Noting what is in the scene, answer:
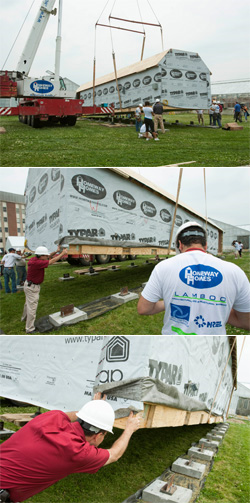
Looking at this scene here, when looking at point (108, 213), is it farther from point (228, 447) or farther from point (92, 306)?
point (228, 447)

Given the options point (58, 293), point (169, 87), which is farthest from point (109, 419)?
point (169, 87)

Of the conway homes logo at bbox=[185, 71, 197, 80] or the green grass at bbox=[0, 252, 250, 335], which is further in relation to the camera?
the conway homes logo at bbox=[185, 71, 197, 80]

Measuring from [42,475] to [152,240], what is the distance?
223 inches

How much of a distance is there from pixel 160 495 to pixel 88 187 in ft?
14.7

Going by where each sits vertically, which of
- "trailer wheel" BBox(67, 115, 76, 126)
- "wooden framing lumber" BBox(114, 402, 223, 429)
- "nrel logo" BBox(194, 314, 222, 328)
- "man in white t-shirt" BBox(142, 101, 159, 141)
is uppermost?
"trailer wheel" BBox(67, 115, 76, 126)

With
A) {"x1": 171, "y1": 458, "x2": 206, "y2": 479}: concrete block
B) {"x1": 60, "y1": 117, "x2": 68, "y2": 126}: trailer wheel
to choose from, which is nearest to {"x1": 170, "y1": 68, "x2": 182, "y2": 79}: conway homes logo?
{"x1": 60, "y1": 117, "x2": 68, "y2": 126}: trailer wheel

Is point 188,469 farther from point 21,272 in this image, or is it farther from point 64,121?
point 64,121

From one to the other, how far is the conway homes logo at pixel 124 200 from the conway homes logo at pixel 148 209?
44 centimetres

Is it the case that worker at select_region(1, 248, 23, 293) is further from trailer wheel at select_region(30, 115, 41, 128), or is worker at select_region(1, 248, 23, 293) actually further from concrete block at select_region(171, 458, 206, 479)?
trailer wheel at select_region(30, 115, 41, 128)

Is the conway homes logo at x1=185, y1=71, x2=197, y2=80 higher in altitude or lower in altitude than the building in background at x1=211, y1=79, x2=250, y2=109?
lower

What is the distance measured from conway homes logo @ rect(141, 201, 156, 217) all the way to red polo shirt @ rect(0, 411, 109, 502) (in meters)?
5.52

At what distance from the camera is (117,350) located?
11.1ft

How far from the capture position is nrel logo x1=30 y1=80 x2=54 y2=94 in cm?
1453

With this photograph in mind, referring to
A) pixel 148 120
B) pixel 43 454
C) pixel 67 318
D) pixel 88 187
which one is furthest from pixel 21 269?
pixel 148 120
